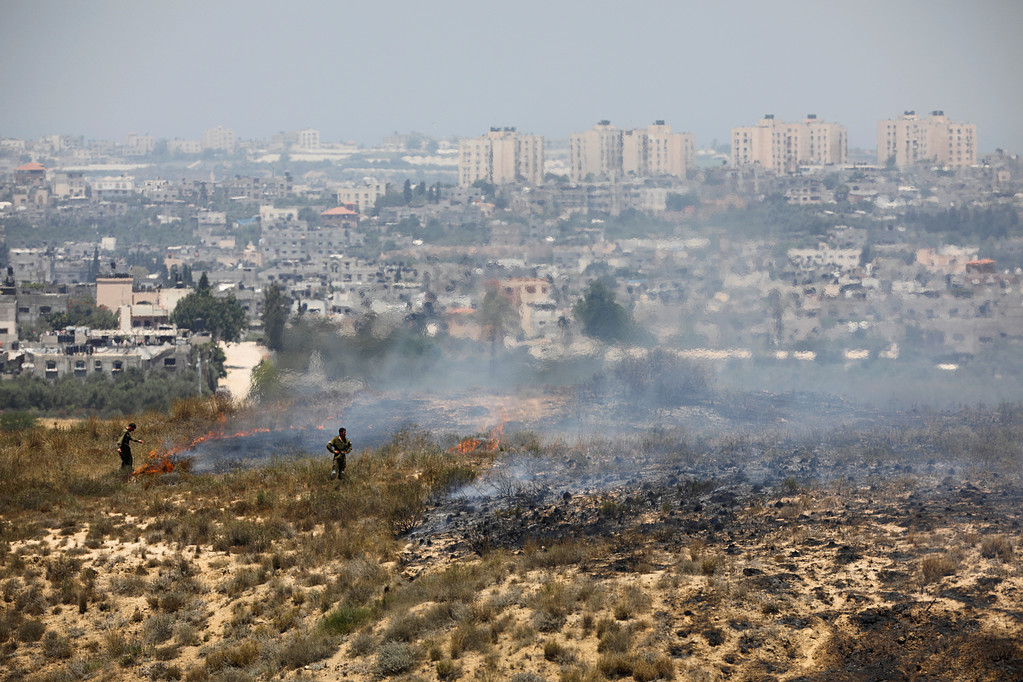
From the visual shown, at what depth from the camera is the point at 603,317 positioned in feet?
177

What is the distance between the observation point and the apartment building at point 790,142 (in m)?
178

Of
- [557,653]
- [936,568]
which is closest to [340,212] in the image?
[936,568]

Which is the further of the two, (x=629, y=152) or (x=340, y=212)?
(x=629, y=152)

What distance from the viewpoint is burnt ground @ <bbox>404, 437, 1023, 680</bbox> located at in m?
10.3

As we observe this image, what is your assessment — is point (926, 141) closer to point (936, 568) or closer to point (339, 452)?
point (339, 452)

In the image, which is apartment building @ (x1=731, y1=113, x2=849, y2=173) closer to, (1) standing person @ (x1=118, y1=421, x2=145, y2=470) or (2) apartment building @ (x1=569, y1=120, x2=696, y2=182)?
(2) apartment building @ (x1=569, y1=120, x2=696, y2=182)

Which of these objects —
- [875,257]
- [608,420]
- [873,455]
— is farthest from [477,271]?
[873,455]

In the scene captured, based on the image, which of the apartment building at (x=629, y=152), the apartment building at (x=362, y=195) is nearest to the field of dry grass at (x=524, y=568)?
the apartment building at (x=629, y=152)

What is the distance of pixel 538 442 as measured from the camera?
21.9 m

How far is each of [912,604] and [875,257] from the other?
9626 cm

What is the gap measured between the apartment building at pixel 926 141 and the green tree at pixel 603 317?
95.2 metres

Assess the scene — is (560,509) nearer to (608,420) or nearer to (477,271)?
(608,420)

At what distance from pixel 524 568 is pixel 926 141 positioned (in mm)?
163603

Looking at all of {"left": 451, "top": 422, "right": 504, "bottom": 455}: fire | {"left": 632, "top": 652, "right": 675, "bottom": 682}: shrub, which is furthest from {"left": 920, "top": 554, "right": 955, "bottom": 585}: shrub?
{"left": 451, "top": 422, "right": 504, "bottom": 455}: fire
